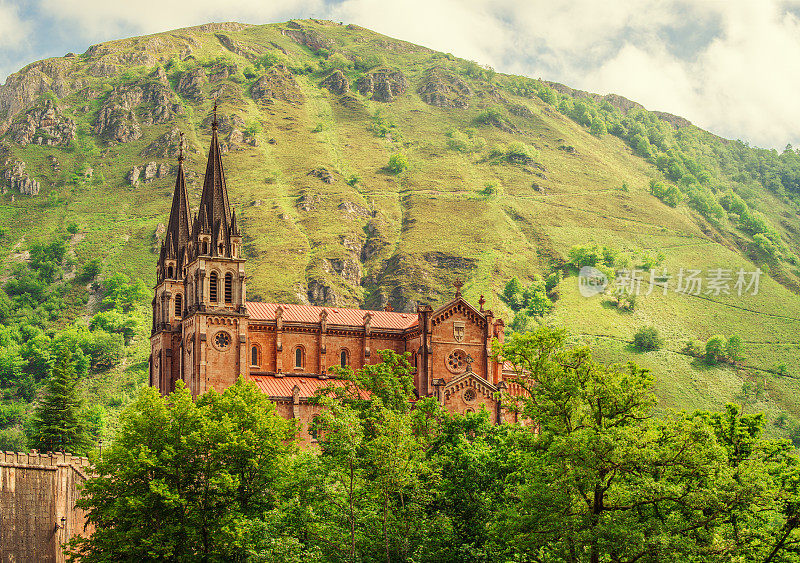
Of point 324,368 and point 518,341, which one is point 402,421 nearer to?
point 518,341

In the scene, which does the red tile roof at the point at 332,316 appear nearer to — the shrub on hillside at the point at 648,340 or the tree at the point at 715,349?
the shrub on hillside at the point at 648,340

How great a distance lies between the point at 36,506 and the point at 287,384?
25.4 metres

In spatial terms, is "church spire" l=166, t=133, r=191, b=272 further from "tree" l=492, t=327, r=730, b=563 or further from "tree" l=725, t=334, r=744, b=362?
"tree" l=725, t=334, r=744, b=362

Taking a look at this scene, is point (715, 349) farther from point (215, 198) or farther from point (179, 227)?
point (215, 198)

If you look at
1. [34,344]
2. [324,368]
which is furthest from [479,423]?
[34,344]

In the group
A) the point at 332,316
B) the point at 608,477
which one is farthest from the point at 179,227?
the point at 608,477

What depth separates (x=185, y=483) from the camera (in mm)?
59375

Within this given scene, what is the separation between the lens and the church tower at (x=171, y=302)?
89188 millimetres

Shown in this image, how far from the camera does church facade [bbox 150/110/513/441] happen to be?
277ft

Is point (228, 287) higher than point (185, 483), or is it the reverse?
point (228, 287)

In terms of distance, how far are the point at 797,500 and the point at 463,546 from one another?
16.7 m

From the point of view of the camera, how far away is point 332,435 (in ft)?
178

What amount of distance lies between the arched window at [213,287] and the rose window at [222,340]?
2.98 metres

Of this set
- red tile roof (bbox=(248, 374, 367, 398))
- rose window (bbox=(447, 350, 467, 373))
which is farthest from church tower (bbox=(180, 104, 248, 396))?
rose window (bbox=(447, 350, 467, 373))
